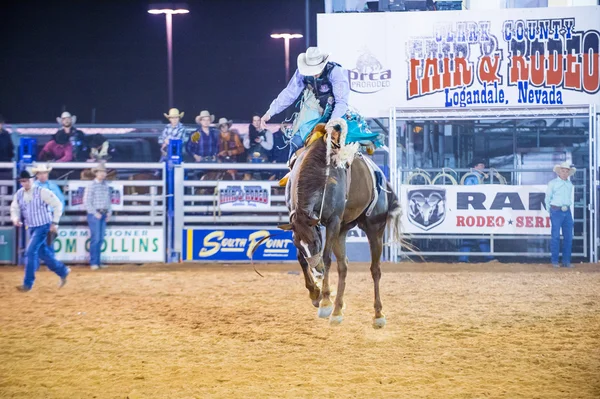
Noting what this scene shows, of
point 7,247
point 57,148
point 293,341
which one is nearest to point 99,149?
point 57,148

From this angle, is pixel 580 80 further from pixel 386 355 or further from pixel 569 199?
pixel 386 355

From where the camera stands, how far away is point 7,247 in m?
13.4

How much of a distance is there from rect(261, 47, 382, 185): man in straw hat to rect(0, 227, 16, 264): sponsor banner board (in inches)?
310

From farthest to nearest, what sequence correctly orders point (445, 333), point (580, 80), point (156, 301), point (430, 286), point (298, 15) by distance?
1. point (298, 15)
2. point (580, 80)
3. point (430, 286)
4. point (156, 301)
5. point (445, 333)

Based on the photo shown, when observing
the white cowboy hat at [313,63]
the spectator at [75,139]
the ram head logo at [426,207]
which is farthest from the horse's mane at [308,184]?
the spectator at [75,139]

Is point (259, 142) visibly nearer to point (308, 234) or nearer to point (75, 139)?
point (75, 139)

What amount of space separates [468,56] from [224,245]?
20.3ft

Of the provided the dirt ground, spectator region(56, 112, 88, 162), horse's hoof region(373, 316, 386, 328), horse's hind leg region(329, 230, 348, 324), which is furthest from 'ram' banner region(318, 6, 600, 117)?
horse's hoof region(373, 316, 386, 328)

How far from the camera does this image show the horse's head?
6.13m

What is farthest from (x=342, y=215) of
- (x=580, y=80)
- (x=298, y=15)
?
(x=298, y=15)

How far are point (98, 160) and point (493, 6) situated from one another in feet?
29.6

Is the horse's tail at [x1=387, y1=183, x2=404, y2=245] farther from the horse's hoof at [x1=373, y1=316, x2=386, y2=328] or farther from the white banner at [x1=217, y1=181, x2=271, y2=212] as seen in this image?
the white banner at [x1=217, y1=181, x2=271, y2=212]

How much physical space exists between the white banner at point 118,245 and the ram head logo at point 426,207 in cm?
489

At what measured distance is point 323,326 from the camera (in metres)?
7.13
